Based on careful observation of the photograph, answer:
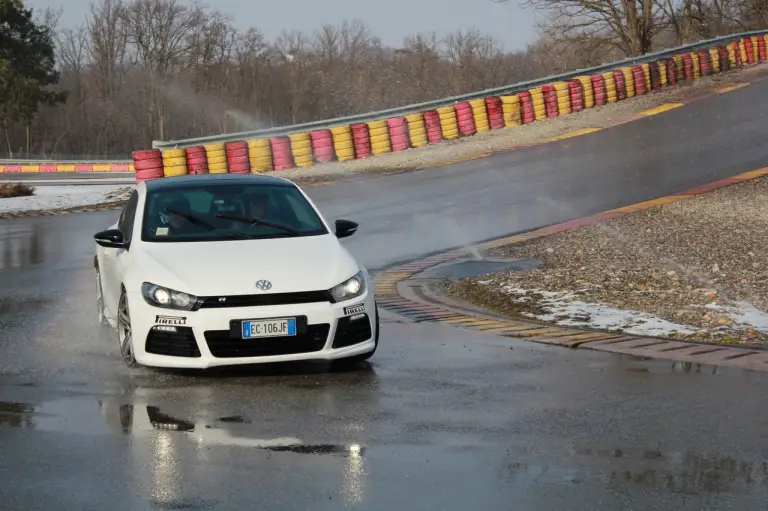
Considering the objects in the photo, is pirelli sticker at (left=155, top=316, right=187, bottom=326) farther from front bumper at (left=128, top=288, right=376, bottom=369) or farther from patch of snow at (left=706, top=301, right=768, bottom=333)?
patch of snow at (left=706, top=301, right=768, bottom=333)

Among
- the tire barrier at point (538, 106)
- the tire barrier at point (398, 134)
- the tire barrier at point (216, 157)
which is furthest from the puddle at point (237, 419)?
the tire barrier at point (538, 106)

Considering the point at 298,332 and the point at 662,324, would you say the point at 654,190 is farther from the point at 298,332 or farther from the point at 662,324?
the point at 298,332

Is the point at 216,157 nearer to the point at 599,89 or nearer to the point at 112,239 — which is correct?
the point at 599,89

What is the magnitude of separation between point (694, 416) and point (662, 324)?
346cm

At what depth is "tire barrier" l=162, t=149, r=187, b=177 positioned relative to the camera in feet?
92.7

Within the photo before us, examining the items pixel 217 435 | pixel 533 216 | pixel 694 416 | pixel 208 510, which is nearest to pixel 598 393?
pixel 694 416

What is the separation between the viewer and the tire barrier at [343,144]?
31.5 meters

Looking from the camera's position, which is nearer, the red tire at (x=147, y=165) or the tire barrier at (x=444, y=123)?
the red tire at (x=147, y=165)

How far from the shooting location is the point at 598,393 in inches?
313

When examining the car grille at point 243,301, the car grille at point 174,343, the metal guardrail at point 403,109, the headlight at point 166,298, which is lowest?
the car grille at point 174,343

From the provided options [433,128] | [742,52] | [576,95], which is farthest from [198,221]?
[742,52]

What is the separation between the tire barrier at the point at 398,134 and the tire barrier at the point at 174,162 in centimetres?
618

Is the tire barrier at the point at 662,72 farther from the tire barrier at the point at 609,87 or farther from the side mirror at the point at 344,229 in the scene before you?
the side mirror at the point at 344,229

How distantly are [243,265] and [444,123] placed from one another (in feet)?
82.2
